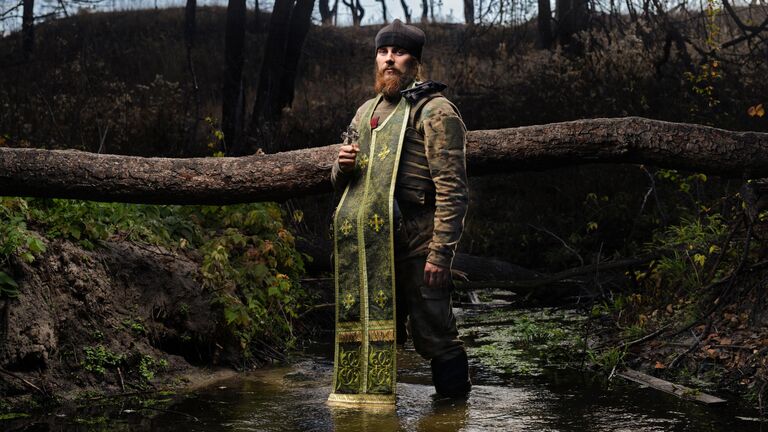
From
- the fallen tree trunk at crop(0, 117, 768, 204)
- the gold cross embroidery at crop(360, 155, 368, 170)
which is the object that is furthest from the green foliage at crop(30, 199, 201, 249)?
the gold cross embroidery at crop(360, 155, 368, 170)

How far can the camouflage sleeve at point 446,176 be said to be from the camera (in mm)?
5520

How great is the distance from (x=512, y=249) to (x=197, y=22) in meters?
18.2

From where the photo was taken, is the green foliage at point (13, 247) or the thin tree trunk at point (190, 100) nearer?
the green foliage at point (13, 247)

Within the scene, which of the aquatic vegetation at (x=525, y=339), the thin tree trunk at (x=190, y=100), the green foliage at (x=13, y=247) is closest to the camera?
the green foliage at (x=13, y=247)

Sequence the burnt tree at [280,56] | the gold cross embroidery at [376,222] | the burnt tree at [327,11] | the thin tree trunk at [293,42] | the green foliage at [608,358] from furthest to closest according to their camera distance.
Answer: the burnt tree at [327,11], the thin tree trunk at [293,42], the burnt tree at [280,56], the green foliage at [608,358], the gold cross embroidery at [376,222]

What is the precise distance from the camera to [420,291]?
5.78m

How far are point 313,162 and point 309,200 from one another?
658 centimetres

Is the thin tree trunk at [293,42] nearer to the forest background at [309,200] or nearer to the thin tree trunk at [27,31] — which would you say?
the forest background at [309,200]

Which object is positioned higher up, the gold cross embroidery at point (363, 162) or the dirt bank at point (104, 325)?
the gold cross embroidery at point (363, 162)

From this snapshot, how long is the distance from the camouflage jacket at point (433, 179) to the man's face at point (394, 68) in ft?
Result: 0.50

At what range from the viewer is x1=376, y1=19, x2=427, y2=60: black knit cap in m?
5.77

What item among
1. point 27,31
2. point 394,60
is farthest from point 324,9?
point 394,60

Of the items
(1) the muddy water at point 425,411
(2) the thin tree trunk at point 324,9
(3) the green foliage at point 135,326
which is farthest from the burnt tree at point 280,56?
(2) the thin tree trunk at point 324,9

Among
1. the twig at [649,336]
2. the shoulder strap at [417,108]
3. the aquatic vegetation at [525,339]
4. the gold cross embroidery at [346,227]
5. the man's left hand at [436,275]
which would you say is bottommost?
the aquatic vegetation at [525,339]
